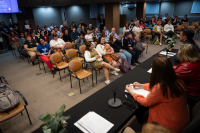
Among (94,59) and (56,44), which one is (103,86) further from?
(56,44)

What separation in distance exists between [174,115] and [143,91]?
23.9 inches

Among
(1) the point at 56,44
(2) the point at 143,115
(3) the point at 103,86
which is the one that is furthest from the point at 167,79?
(1) the point at 56,44

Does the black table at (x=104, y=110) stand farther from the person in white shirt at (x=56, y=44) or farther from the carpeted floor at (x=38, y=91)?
the person in white shirt at (x=56, y=44)

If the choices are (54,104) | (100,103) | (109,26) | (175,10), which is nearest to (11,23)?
(109,26)

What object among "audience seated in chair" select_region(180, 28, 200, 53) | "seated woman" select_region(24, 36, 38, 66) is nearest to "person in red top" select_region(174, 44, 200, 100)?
"audience seated in chair" select_region(180, 28, 200, 53)

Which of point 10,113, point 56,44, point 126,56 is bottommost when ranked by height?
point 10,113

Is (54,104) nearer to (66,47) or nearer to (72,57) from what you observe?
(72,57)

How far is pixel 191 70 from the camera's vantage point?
77.9 inches

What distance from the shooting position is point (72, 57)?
487 cm

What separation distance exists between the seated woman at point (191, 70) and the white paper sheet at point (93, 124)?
1.47 m

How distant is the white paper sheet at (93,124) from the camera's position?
1.44 m

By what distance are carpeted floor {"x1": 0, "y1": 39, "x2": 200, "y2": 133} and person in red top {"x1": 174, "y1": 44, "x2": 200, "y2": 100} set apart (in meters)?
1.15

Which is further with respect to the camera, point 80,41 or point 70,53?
point 80,41

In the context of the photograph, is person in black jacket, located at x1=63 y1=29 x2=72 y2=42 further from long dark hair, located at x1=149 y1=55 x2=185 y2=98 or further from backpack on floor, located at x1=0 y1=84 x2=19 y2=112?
long dark hair, located at x1=149 y1=55 x2=185 y2=98
